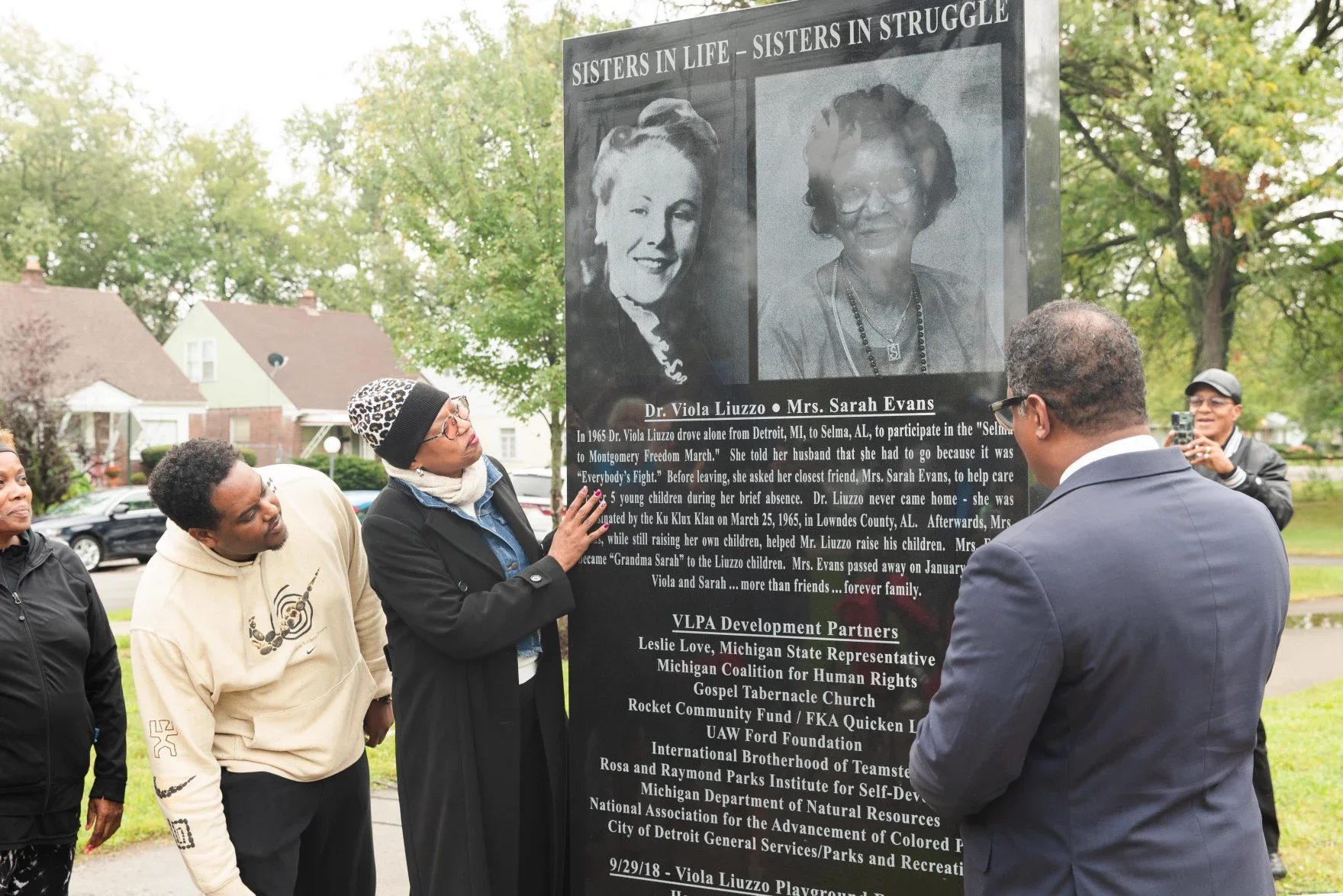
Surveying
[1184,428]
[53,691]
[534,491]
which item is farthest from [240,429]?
[1184,428]

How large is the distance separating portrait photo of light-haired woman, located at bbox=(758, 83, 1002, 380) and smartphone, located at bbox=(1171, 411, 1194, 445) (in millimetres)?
2557

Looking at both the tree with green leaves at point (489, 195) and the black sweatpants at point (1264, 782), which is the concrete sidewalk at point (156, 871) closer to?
the black sweatpants at point (1264, 782)

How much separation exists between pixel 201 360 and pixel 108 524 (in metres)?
23.7

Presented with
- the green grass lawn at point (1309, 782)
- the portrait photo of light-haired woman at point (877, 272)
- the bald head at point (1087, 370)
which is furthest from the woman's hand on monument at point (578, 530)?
the green grass lawn at point (1309, 782)

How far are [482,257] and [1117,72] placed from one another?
9260mm

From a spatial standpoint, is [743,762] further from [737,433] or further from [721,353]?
[721,353]

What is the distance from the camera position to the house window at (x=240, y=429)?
39812mm

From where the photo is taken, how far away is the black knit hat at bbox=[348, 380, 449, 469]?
3213 millimetres

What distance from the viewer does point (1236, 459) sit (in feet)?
17.9

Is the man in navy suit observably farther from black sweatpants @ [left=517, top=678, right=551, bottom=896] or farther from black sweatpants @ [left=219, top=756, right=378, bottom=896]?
black sweatpants @ [left=219, top=756, right=378, bottom=896]

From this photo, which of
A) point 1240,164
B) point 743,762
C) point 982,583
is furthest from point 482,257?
point 982,583

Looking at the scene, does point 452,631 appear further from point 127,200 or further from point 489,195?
point 127,200

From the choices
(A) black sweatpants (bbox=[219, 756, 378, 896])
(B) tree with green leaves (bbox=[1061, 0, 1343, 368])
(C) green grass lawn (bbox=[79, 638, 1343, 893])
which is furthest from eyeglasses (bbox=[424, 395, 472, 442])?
(B) tree with green leaves (bbox=[1061, 0, 1343, 368])

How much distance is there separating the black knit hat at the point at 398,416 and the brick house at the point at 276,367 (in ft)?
118
